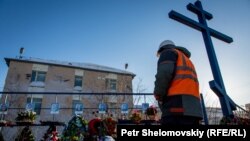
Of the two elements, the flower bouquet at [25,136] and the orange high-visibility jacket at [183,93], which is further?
the flower bouquet at [25,136]

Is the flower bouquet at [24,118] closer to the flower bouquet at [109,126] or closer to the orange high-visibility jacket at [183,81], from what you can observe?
A: the flower bouquet at [109,126]

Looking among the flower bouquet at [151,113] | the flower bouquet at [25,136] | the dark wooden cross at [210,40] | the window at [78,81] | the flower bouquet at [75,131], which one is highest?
the window at [78,81]

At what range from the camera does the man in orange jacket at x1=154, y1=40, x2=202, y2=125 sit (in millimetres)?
2369

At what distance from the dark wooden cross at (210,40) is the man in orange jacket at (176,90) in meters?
2.20

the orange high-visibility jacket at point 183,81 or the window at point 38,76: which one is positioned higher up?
the window at point 38,76

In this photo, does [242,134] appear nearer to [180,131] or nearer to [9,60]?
[180,131]

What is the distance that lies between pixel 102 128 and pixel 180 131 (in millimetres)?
1795

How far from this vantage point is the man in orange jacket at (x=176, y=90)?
2.37 metres

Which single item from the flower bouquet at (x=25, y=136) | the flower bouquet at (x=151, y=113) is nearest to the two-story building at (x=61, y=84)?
the flower bouquet at (x=151, y=113)

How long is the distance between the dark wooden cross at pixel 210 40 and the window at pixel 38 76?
22.1 metres

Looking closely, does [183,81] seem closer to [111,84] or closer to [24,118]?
[24,118]

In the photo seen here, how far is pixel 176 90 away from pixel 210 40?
12.2ft

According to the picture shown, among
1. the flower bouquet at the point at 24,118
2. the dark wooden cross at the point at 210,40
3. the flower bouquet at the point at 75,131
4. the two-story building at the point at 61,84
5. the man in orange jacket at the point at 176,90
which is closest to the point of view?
the man in orange jacket at the point at 176,90

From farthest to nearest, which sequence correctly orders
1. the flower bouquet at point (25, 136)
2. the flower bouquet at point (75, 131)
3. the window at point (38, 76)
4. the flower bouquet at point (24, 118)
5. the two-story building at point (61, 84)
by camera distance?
the window at point (38, 76)
the two-story building at point (61, 84)
the flower bouquet at point (24, 118)
the flower bouquet at point (25, 136)
the flower bouquet at point (75, 131)
